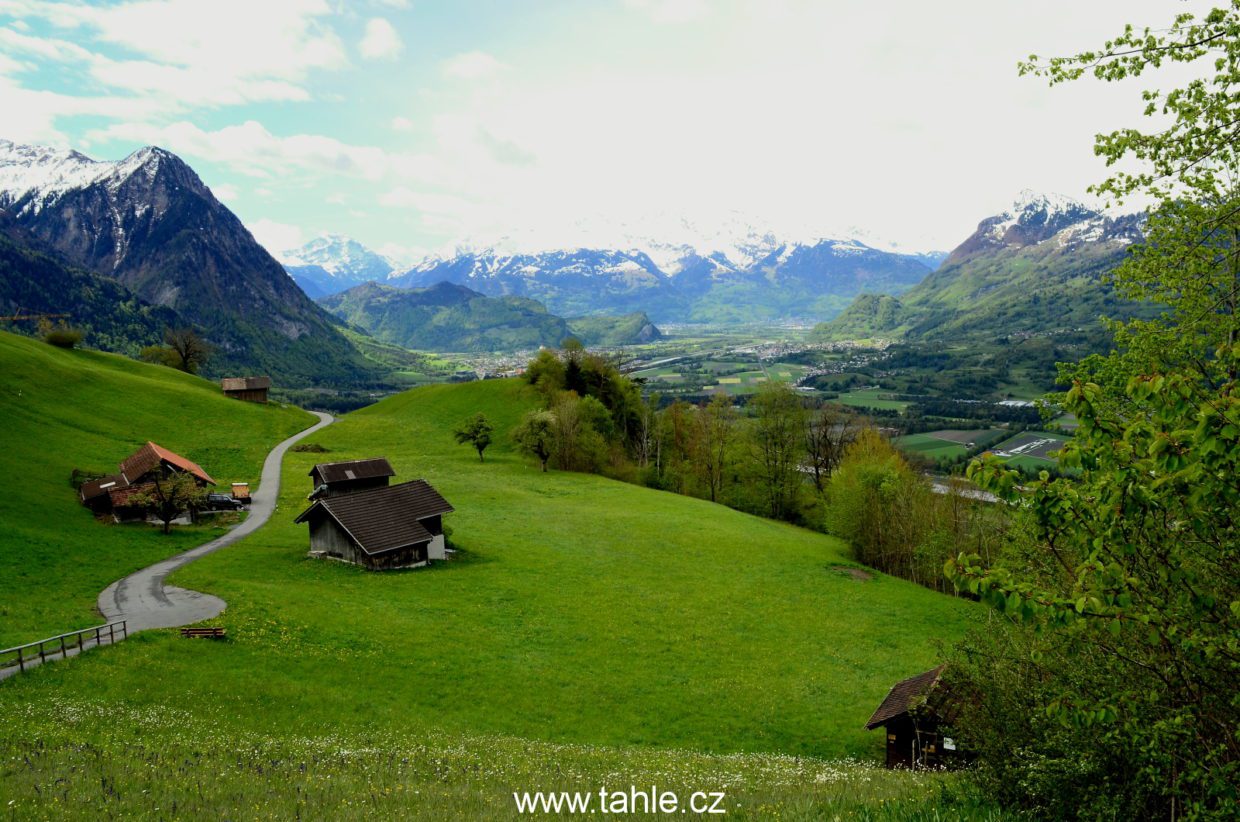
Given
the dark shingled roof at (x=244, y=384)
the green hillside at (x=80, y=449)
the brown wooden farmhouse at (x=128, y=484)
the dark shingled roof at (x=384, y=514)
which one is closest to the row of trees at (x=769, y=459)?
the dark shingled roof at (x=384, y=514)

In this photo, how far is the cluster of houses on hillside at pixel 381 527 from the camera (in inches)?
2045

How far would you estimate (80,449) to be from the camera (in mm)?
72375

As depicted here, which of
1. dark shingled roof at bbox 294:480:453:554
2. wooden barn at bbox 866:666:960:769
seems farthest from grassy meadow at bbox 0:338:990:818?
dark shingled roof at bbox 294:480:453:554

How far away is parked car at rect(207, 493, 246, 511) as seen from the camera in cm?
6500

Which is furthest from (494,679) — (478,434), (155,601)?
(478,434)

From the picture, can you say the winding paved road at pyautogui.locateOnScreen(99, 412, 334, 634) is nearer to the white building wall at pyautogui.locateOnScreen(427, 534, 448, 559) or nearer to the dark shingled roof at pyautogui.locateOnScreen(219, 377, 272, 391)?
the white building wall at pyautogui.locateOnScreen(427, 534, 448, 559)

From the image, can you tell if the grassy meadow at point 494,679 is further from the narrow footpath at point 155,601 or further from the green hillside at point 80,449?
the narrow footpath at point 155,601

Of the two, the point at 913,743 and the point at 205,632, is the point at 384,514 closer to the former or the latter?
the point at 205,632

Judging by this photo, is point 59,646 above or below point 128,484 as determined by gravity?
below

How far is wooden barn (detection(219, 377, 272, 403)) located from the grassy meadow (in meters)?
51.8

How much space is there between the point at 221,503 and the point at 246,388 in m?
71.9

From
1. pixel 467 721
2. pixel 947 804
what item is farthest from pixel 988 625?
pixel 467 721

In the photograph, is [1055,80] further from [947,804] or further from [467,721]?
[467,721]

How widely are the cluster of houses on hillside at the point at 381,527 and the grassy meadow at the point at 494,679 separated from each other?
2.02 m
